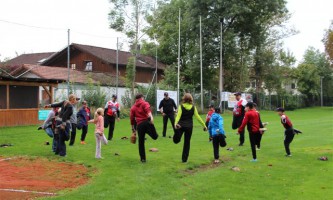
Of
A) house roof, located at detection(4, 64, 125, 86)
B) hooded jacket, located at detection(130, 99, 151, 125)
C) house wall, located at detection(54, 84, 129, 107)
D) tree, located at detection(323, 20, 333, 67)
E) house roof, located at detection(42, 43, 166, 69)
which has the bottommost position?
hooded jacket, located at detection(130, 99, 151, 125)

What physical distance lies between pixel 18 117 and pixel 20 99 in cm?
183

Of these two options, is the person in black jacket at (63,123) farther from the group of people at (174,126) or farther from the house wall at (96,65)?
the house wall at (96,65)

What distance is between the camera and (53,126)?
12914 mm

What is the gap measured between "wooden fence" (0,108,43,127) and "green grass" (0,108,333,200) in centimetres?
772

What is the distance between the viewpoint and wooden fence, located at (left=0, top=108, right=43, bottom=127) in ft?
75.3

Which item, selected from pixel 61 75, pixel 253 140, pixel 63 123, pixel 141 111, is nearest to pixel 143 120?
pixel 141 111

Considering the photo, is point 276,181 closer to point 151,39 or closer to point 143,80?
point 143,80

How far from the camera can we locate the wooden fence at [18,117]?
904 inches

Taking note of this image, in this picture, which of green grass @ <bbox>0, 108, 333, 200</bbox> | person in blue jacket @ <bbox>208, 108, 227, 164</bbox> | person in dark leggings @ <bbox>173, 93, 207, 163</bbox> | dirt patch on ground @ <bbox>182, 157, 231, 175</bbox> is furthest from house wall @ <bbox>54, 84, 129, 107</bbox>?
dirt patch on ground @ <bbox>182, 157, 231, 175</bbox>

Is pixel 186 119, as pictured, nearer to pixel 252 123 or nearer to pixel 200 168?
pixel 200 168

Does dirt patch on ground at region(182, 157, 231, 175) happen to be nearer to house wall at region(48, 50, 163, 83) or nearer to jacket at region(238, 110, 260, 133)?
jacket at region(238, 110, 260, 133)

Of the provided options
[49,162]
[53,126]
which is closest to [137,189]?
[49,162]

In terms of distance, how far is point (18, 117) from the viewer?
2380 cm

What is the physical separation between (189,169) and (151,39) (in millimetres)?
49115
